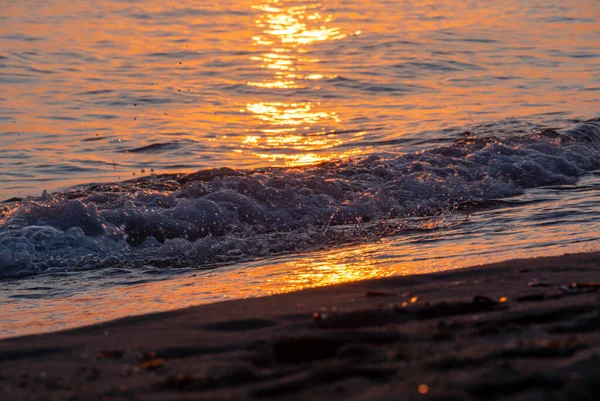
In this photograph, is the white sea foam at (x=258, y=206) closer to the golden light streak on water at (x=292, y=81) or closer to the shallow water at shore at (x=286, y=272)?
the shallow water at shore at (x=286, y=272)

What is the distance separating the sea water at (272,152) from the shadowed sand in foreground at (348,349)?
89 centimetres

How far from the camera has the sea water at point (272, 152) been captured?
5512 mm

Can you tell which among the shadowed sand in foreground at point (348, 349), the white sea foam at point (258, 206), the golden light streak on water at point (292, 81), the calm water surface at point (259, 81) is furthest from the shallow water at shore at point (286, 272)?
the golden light streak on water at point (292, 81)

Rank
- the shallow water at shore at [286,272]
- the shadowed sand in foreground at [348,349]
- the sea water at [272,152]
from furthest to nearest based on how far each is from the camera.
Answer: the sea water at [272,152] → the shallow water at shore at [286,272] → the shadowed sand in foreground at [348,349]

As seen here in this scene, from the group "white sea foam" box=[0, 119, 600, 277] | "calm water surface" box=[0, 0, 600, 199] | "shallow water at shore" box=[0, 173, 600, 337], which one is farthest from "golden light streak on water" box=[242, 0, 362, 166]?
"shallow water at shore" box=[0, 173, 600, 337]

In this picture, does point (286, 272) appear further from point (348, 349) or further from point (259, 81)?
point (259, 81)

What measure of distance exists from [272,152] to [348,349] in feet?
22.5

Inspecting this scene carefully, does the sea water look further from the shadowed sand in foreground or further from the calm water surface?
the shadowed sand in foreground

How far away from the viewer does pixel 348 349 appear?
9.77 feet

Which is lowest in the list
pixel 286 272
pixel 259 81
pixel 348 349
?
pixel 259 81

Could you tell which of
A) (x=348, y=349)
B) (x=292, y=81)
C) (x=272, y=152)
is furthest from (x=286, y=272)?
(x=292, y=81)

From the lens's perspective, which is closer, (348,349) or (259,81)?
(348,349)

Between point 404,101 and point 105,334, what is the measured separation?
9.21 meters

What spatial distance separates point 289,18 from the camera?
19.8 m
